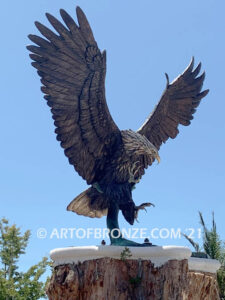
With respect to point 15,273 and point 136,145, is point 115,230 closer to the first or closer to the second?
point 136,145

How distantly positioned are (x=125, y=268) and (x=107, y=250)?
1.16 ft

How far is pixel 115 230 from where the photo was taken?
22.4 ft

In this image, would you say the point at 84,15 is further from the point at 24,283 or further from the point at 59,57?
the point at 24,283

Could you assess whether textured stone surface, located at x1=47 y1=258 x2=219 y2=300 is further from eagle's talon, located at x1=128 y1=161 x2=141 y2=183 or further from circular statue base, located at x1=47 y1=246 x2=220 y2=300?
eagle's talon, located at x1=128 y1=161 x2=141 y2=183

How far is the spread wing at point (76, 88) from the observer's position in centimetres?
670

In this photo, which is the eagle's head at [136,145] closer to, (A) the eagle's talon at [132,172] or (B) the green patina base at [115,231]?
(A) the eagle's talon at [132,172]

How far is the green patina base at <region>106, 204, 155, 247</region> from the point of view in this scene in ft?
21.7

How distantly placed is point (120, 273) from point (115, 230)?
75 centimetres

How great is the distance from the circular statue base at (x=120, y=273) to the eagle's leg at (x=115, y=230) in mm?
258

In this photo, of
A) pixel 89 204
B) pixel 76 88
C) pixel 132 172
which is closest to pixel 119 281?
pixel 89 204

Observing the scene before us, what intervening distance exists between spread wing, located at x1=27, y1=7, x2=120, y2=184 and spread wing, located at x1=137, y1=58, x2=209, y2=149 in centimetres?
141

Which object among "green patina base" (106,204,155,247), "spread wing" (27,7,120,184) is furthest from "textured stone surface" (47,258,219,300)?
"spread wing" (27,7,120,184)

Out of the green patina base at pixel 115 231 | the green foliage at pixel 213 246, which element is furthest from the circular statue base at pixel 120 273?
the green foliage at pixel 213 246

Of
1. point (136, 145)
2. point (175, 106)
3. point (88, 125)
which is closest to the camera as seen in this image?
point (88, 125)
